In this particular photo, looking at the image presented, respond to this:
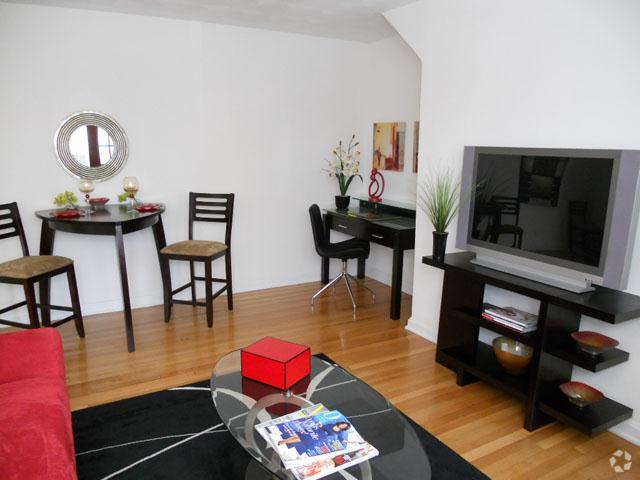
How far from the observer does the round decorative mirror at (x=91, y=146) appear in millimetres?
3684

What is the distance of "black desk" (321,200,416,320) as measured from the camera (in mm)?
3779

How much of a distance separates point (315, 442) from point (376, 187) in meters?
3.50

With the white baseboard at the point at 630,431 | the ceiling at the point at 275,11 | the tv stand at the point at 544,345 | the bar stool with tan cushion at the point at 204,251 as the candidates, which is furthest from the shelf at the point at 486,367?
the ceiling at the point at 275,11

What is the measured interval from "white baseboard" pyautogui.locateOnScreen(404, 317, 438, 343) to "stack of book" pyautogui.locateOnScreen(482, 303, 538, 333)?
788mm

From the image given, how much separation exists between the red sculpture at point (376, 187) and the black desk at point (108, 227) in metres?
2.03

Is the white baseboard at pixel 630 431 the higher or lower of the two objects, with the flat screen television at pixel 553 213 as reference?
lower

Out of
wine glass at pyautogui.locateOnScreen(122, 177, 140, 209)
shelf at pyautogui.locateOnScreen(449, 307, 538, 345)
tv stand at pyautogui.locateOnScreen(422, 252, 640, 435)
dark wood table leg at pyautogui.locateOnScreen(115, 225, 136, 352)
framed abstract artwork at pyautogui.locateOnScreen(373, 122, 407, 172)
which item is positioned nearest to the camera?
tv stand at pyautogui.locateOnScreen(422, 252, 640, 435)

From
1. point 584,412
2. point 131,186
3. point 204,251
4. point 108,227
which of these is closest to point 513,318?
point 584,412

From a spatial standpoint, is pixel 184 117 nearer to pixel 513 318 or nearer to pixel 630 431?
pixel 513 318

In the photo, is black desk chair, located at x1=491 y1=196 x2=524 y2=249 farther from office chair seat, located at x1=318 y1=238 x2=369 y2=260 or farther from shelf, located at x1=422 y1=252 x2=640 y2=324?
office chair seat, located at x1=318 y1=238 x2=369 y2=260

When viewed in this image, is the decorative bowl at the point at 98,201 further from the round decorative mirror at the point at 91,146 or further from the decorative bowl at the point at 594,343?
the decorative bowl at the point at 594,343

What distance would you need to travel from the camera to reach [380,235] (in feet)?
13.1

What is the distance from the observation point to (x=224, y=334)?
3596 mm

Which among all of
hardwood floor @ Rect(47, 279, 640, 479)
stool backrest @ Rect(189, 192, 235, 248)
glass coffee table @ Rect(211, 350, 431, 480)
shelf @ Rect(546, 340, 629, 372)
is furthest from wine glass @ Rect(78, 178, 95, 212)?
shelf @ Rect(546, 340, 629, 372)
